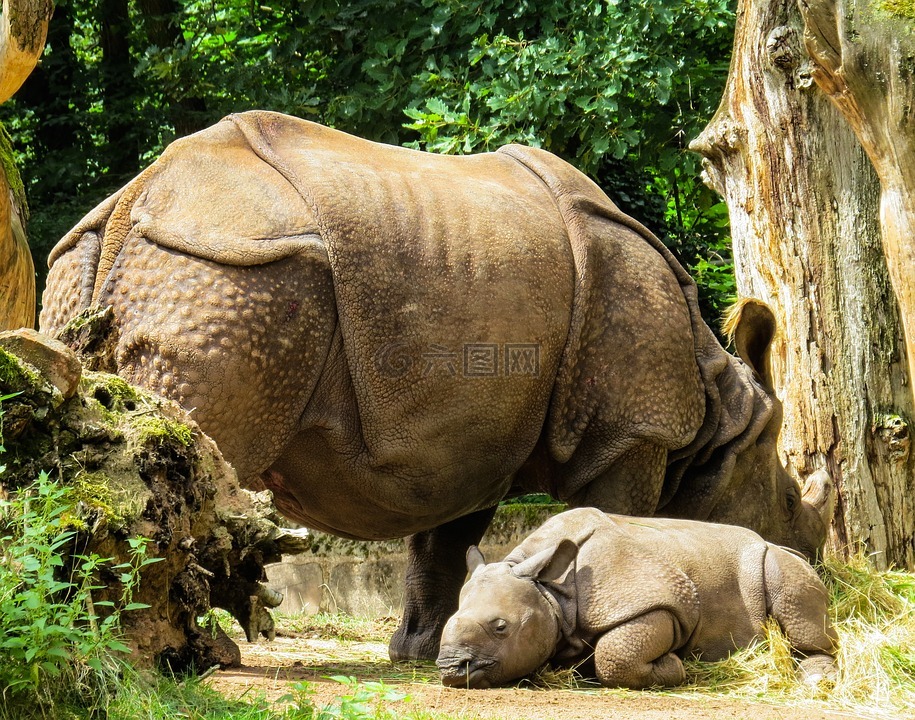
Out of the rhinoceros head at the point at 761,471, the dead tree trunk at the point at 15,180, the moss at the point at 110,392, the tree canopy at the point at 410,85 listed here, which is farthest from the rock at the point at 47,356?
the tree canopy at the point at 410,85

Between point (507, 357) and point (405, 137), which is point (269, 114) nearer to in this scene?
point (507, 357)

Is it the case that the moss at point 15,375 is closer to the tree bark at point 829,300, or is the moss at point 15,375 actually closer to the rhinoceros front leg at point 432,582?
the rhinoceros front leg at point 432,582

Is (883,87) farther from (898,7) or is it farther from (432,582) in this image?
(432,582)

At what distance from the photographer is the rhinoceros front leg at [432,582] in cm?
652

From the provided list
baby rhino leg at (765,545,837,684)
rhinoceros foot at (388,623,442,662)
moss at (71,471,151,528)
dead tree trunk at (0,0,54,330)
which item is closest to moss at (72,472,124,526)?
moss at (71,471,151,528)

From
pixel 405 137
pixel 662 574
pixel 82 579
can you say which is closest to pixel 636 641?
pixel 662 574

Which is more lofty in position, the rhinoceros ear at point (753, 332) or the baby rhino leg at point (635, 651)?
the rhinoceros ear at point (753, 332)

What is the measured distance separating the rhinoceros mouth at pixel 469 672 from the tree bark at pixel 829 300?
3275mm

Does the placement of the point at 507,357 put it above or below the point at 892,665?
above

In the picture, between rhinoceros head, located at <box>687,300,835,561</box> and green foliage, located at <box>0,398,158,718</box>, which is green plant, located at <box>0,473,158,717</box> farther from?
rhinoceros head, located at <box>687,300,835,561</box>

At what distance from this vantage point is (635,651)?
4.66 metres

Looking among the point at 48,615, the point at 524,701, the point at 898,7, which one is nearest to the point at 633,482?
the point at 524,701

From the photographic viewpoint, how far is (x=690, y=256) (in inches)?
478

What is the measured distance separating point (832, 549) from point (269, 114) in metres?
3.99
